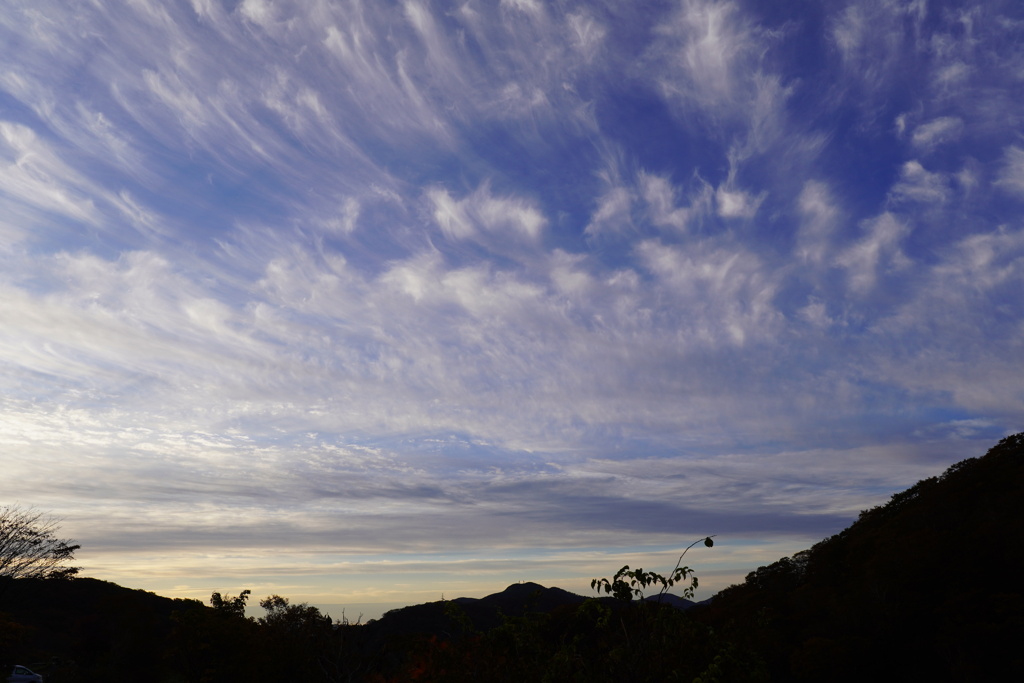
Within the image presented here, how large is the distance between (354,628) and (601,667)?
81.4ft

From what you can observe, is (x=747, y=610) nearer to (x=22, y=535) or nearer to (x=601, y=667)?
(x=601, y=667)

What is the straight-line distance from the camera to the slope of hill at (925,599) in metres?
37.9

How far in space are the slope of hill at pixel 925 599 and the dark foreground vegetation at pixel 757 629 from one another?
107 millimetres

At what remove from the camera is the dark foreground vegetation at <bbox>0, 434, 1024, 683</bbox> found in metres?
Result: 13.8

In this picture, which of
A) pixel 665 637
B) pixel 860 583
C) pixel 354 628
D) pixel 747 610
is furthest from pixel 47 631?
pixel 665 637

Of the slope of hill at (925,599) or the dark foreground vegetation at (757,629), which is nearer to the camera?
the dark foreground vegetation at (757,629)

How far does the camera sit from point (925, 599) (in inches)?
1743

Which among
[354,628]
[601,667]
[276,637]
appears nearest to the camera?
[601,667]

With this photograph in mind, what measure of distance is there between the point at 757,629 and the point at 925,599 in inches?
479

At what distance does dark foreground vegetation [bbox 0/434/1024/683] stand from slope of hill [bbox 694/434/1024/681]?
11cm

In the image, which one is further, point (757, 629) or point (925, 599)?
point (757, 629)

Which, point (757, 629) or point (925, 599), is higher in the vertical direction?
point (925, 599)

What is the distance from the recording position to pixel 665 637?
12.6 metres

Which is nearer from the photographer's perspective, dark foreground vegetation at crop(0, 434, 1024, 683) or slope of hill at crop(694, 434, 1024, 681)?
dark foreground vegetation at crop(0, 434, 1024, 683)
